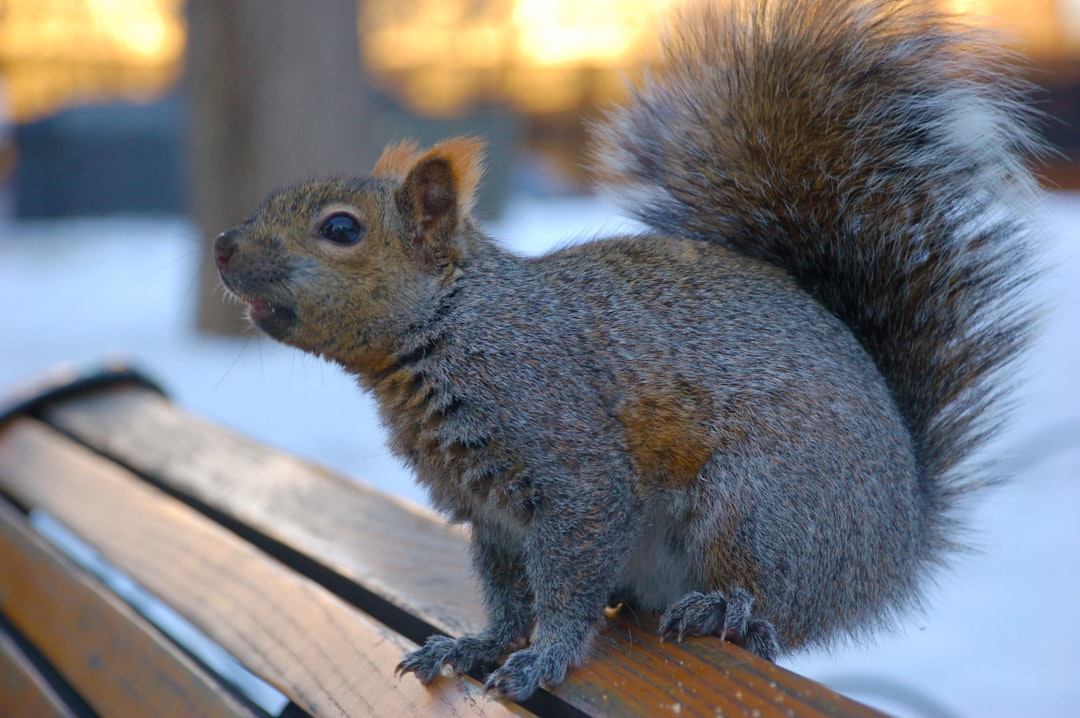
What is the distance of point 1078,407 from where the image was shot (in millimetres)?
3176

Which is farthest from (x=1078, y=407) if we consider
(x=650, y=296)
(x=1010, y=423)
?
(x=650, y=296)

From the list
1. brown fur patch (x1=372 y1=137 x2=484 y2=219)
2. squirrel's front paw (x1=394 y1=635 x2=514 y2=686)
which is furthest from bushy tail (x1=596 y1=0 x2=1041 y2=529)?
squirrel's front paw (x1=394 y1=635 x2=514 y2=686)

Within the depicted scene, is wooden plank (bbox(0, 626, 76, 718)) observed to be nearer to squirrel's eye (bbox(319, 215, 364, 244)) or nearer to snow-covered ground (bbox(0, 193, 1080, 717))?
snow-covered ground (bbox(0, 193, 1080, 717))

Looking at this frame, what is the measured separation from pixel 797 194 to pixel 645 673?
642 mm

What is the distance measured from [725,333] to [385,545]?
0.60 meters

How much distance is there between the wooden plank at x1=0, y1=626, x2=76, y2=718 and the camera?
1452mm

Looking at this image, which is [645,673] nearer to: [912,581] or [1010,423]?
[912,581]

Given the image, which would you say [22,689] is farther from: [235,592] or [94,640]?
[235,592]

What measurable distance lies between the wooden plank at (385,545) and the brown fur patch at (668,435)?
0.59ft

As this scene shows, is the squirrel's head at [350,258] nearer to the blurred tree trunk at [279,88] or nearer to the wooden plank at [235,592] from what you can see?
the wooden plank at [235,592]

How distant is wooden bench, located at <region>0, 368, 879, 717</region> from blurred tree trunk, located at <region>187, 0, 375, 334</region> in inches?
85.6

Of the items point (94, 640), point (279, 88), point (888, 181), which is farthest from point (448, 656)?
point (279, 88)

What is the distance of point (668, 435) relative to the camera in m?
1.13

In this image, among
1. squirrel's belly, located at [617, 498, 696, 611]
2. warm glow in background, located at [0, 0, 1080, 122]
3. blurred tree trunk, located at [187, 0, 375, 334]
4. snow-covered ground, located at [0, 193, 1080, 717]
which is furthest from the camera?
warm glow in background, located at [0, 0, 1080, 122]
